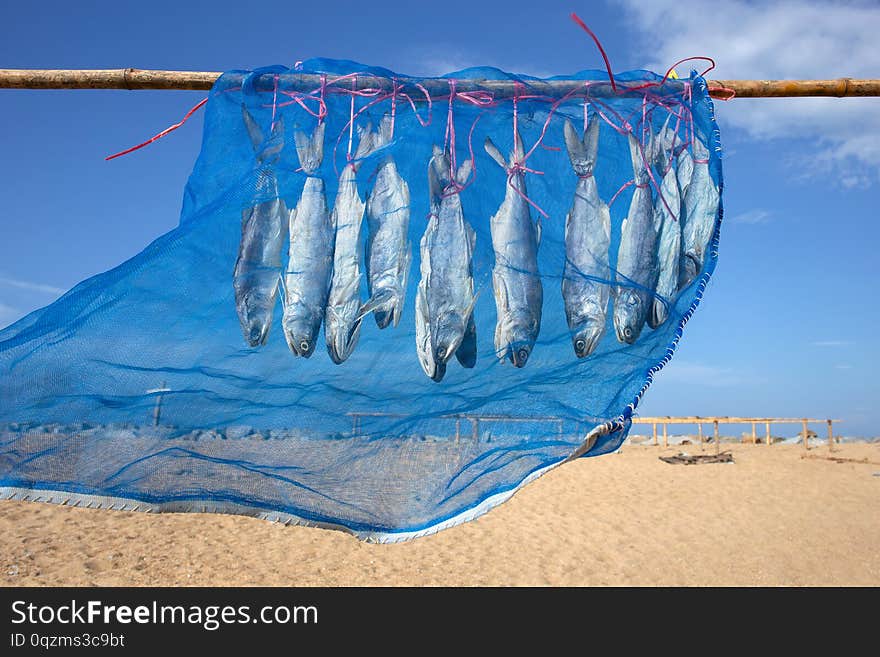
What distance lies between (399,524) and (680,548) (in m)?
7.47

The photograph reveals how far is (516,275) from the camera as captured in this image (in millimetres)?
2822

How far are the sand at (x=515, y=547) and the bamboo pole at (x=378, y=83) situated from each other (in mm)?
4971

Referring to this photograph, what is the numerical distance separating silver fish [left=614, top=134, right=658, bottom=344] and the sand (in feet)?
17.5

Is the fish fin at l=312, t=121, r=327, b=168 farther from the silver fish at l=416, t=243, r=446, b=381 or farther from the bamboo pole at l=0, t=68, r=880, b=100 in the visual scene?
the silver fish at l=416, t=243, r=446, b=381

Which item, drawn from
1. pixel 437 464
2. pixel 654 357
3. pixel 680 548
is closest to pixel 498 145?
pixel 654 357

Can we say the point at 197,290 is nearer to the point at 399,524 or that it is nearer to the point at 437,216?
the point at 437,216

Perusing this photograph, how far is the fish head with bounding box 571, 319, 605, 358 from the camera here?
8.99 feet

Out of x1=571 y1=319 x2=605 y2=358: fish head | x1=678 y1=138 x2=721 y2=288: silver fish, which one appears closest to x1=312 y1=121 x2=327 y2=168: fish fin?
x1=571 y1=319 x2=605 y2=358: fish head

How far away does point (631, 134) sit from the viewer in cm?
306

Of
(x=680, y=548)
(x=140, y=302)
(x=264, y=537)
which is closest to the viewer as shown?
(x=140, y=302)

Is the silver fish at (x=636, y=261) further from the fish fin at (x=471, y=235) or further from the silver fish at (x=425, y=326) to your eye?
the silver fish at (x=425, y=326)

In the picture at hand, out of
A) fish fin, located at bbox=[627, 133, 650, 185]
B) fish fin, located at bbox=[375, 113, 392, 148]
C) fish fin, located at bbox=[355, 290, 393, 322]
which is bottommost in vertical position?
fish fin, located at bbox=[355, 290, 393, 322]

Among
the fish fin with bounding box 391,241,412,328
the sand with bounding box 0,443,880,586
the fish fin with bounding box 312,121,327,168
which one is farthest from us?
the sand with bounding box 0,443,880,586

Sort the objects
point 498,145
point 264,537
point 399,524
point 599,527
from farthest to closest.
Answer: point 599,527
point 264,537
point 498,145
point 399,524
